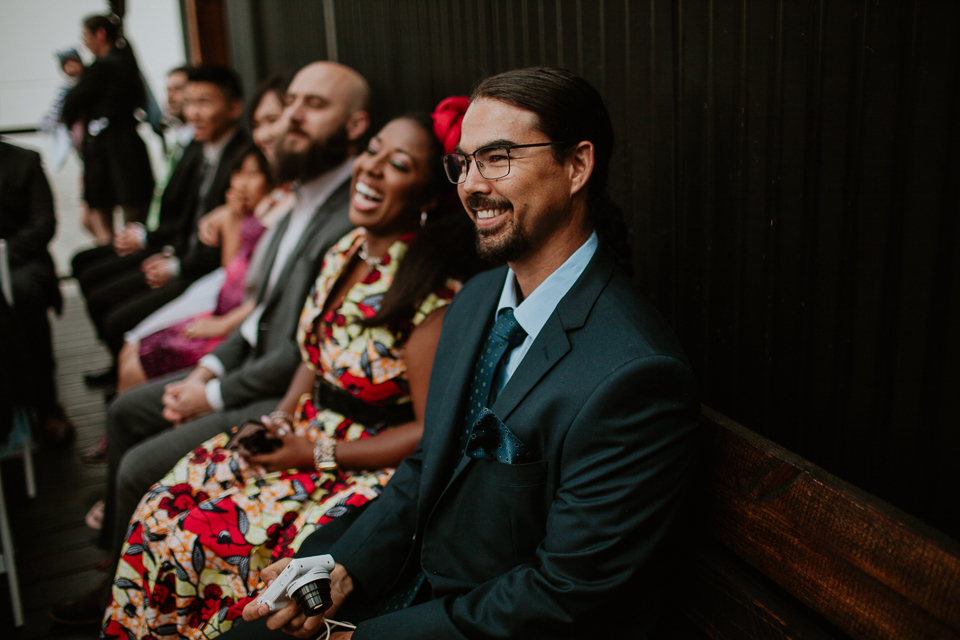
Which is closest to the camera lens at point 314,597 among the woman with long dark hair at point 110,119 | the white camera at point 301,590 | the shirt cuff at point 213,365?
the white camera at point 301,590

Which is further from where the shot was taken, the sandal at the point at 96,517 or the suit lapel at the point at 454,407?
the sandal at the point at 96,517

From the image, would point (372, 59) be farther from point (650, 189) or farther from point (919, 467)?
point (919, 467)

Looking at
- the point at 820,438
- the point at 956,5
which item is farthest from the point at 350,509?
the point at 956,5

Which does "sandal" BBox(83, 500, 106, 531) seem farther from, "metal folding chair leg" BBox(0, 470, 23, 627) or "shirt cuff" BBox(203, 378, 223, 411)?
"shirt cuff" BBox(203, 378, 223, 411)

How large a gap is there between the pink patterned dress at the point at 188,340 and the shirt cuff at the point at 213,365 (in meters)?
0.41

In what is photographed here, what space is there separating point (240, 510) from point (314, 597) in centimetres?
59

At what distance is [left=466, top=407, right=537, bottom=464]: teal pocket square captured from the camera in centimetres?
130

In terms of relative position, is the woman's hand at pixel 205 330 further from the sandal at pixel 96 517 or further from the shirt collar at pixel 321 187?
the sandal at pixel 96 517

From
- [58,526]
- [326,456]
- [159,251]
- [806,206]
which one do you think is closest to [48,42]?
[159,251]

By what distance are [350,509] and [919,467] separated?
1240mm

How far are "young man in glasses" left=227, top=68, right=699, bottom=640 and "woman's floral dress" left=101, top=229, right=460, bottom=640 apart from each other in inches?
9.6

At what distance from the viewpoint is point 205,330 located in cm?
344

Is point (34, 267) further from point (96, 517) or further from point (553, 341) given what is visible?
point (553, 341)

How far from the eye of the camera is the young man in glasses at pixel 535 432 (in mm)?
1176
